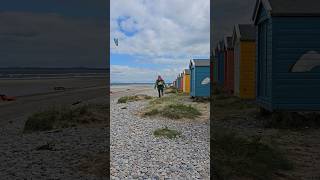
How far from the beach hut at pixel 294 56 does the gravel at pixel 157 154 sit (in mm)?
2599

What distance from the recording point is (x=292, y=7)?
12.1 m

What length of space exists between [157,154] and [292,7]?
690 centimetres

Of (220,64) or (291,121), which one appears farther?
(220,64)

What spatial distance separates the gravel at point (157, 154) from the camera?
21.2 feet

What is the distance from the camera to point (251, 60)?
20.2m

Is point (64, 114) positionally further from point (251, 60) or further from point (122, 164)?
point (251, 60)

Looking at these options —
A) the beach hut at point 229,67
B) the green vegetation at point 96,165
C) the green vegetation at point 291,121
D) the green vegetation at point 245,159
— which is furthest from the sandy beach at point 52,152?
the beach hut at point 229,67

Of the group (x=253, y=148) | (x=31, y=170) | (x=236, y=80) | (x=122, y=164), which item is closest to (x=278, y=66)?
(x=253, y=148)

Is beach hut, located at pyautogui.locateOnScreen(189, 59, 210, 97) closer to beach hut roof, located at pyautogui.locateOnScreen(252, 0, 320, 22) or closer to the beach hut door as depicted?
the beach hut door

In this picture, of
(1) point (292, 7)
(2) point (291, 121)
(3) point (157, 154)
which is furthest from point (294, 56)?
(3) point (157, 154)

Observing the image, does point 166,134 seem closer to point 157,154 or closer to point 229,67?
point 157,154

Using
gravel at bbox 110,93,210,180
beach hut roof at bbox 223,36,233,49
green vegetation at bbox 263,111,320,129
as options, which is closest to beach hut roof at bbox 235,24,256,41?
beach hut roof at bbox 223,36,233,49

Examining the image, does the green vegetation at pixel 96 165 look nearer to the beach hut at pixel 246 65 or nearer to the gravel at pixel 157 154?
the gravel at pixel 157 154

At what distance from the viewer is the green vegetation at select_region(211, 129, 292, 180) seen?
6445 mm
